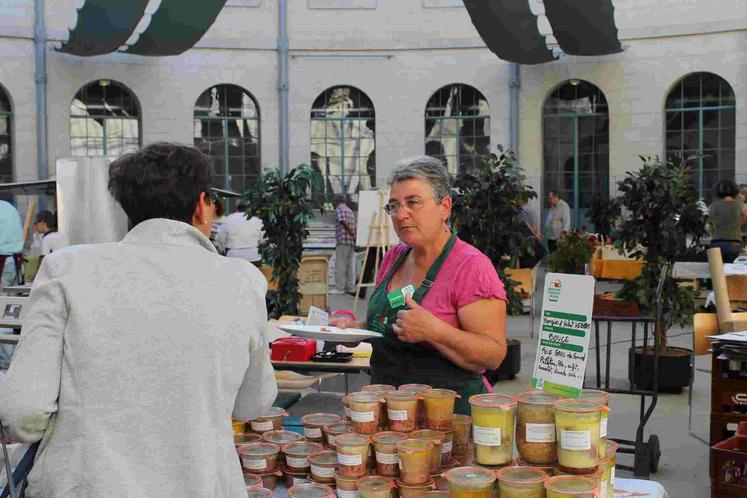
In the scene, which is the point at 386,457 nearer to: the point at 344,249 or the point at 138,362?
the point at 138,362

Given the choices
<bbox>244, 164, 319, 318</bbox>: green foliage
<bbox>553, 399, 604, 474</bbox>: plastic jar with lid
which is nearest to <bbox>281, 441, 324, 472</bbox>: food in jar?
<bbox>553, 399, 604, 474</bbox>: plastic jar with lid

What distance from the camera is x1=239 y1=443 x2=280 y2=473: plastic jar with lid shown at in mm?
2574

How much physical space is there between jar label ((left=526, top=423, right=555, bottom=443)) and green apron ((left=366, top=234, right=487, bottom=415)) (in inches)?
25.1

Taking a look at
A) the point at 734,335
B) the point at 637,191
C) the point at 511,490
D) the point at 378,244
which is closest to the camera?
the point at 511,490

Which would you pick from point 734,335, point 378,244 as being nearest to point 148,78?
point 378,244

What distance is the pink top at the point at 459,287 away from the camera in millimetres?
2965

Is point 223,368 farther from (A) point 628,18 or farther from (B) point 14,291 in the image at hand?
(A) point 628,18

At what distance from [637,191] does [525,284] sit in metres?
2.93

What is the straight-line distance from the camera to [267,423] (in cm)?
284

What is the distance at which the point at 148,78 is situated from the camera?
18.0 meters

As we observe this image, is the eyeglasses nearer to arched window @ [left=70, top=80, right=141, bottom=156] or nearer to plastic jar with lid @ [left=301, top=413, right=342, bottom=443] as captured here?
plastic jar with lid @ [left=301, top=413, right=342, bottom=443]

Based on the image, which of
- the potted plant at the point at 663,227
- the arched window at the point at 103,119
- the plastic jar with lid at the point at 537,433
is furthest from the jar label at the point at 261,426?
the arched window at the point at 103,119

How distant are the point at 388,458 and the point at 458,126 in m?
16.8

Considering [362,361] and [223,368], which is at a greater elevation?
[223,368]
